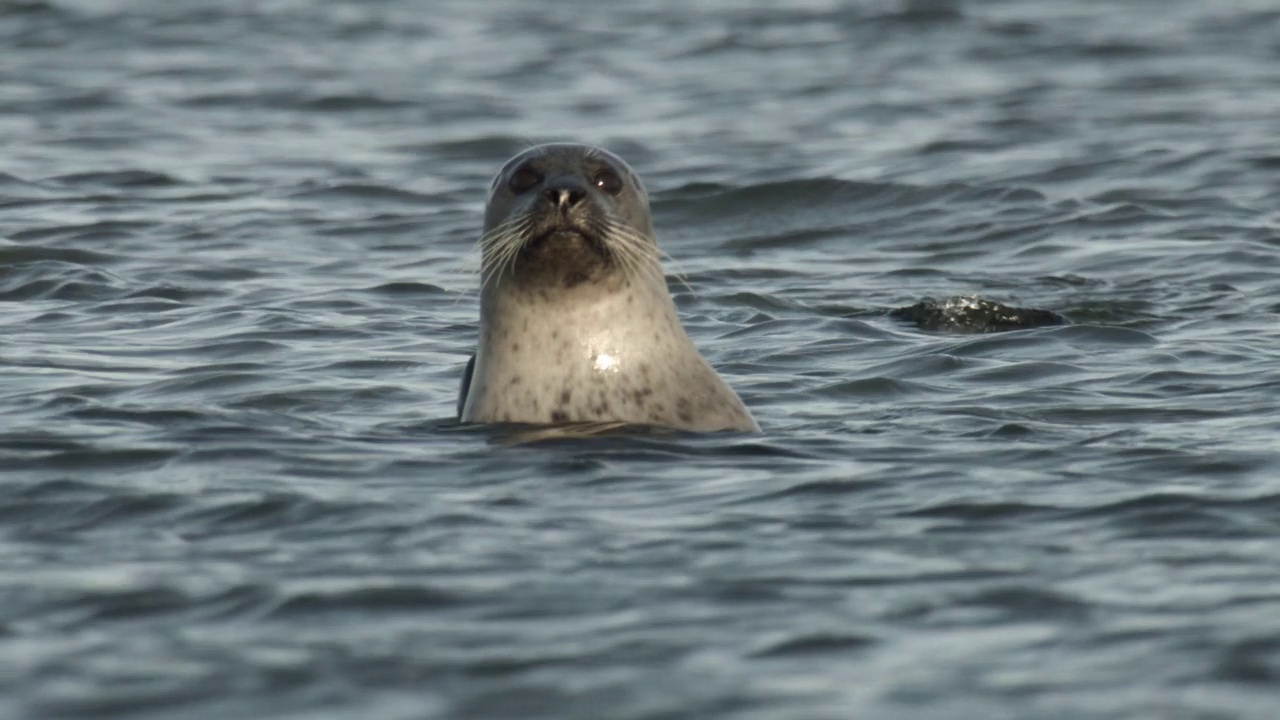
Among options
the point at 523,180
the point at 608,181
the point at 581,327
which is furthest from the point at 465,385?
the point at 608,181

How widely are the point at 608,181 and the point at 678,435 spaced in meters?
1.04

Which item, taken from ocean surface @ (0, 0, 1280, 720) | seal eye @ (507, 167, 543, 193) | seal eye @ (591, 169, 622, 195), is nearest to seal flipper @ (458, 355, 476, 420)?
ocean surface @ (0, 0, 1280, 720)

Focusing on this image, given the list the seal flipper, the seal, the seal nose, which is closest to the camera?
the seal nose

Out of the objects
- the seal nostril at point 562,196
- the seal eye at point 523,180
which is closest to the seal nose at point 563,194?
the seal nostril at point 562,196

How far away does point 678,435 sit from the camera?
28.3ft

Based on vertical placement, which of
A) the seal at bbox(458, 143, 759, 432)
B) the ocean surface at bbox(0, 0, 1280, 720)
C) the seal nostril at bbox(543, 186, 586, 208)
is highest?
the seal nostril at bbox(543, 186, 586, 208)

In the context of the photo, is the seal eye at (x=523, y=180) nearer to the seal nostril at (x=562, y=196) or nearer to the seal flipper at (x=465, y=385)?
the seal nostril at (x=562, y=196)

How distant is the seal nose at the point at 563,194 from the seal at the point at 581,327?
0.01 m

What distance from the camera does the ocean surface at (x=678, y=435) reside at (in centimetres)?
591

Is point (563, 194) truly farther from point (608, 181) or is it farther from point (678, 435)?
point (678, 435)

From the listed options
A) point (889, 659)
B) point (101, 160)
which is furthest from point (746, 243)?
point (889, 659)

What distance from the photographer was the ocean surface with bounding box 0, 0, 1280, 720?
5.91 metres

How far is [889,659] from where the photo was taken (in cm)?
588

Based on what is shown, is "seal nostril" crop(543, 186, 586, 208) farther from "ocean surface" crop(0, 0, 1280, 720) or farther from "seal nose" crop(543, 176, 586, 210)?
"ocean surface" crop(0, 0, 1280, 720)
